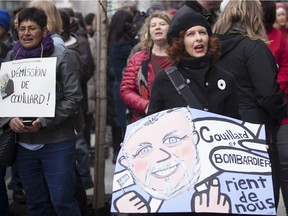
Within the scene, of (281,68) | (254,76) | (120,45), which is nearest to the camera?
(254,76)

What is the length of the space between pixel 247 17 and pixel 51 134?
1.66m

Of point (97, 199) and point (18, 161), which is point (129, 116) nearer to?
point (97, 199)

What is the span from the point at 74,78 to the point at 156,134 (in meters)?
1.27

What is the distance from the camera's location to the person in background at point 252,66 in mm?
4035

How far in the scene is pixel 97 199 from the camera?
211 inches

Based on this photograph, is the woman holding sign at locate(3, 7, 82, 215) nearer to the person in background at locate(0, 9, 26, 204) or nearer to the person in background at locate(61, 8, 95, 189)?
the person in background at locate(0, 9, 26, 204)

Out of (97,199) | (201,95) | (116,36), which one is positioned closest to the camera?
(201,95)

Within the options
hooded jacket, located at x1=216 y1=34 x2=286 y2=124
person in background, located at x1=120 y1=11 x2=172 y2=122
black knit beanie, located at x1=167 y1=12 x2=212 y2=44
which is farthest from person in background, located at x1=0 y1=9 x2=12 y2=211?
hooded jacket, located at x1=216 y1=34 x2=286 y2=124

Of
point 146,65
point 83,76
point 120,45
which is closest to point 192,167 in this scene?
point 146,65

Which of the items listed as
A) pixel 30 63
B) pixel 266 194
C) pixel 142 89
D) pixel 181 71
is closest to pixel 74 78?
pixel 30 63

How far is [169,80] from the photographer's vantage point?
143 inches

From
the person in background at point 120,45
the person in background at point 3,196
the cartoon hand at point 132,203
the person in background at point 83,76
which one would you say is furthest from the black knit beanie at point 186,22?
the person in background at point 120,45

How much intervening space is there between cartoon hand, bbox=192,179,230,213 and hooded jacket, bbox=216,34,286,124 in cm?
114

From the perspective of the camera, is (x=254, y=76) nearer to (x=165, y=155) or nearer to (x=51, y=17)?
(x=165, y=155)
